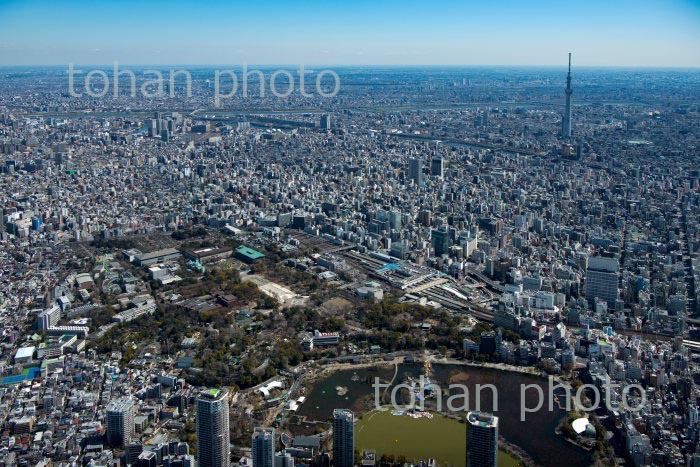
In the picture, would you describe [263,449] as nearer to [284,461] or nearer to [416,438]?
[284,461]

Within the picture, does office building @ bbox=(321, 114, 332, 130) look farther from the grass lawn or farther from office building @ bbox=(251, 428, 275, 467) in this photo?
office building @ bbox=(251, 428, 275, 467)

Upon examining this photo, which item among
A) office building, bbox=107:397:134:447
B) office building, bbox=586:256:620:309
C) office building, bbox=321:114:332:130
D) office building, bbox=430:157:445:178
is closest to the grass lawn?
office building, bbox=107:397:134:447

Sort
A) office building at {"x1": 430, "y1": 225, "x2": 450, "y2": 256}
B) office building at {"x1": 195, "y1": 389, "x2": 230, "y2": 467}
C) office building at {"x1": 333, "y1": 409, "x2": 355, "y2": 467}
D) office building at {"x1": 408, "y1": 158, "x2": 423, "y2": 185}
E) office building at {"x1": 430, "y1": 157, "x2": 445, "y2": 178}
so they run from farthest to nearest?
office building at {"x1": 430, "y1": 157, "x2": 445, "y2": 178}, office building at {"x1": 408, "y1": 158, "x2": 423, "y2": 185}, office building at {"x1": 430, "y1": 225, "x2": 450, "y2": 256}, office building at {"x1": 333, "y1": 409, "x2": 355, "y2": 467}, office building at {"x1": 195, "y1": 389, "x2": 230, "y2": 467}

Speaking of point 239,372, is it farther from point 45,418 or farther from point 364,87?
point 364,87

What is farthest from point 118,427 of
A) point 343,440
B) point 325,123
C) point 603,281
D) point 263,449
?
point 325,123

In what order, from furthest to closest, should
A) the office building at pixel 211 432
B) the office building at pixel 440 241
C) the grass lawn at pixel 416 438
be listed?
the office building at pixel 440 241, the grass lawn at pixel 416 438, the office building at pixel 211 432

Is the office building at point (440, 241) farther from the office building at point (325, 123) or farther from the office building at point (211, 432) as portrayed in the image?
the office building at point (325, 123)

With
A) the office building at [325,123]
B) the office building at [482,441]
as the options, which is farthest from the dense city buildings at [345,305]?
the office building at [325,123]
